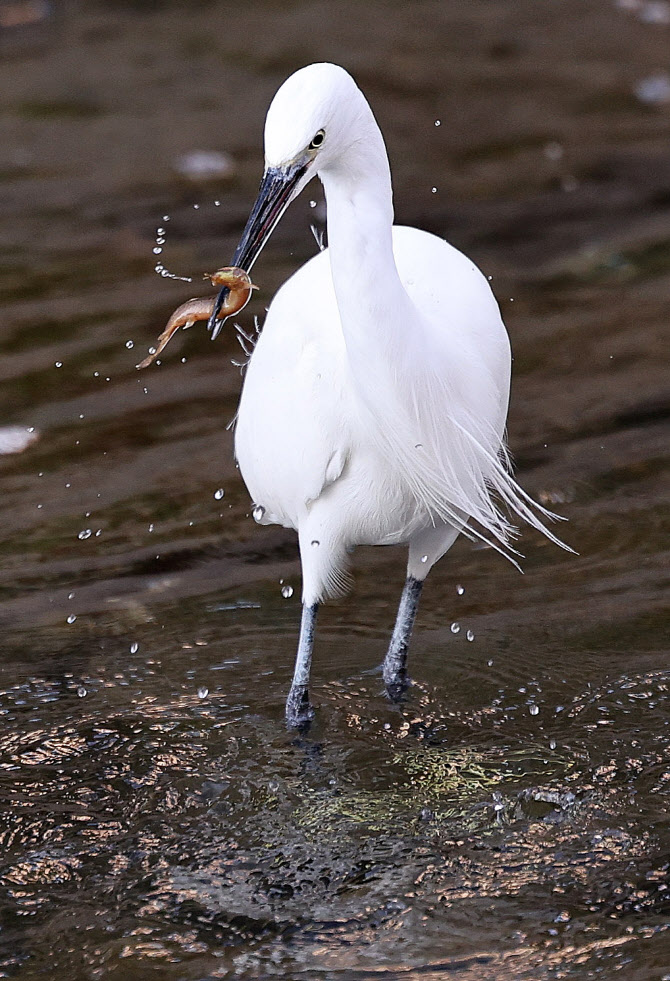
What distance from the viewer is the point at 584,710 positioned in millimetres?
2883

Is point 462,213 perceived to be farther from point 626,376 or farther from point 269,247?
point 626,376

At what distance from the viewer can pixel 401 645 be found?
2953 millimetres

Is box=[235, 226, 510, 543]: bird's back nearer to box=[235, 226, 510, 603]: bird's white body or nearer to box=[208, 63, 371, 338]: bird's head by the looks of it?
box=[235, 226, 510, 603]: bird's white body

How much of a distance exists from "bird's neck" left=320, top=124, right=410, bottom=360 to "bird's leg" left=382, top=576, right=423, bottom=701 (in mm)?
848

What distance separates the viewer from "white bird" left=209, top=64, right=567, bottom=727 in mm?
2080

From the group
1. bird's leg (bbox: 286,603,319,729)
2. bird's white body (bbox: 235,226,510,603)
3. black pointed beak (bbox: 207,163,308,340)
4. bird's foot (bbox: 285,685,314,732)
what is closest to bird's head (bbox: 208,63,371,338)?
black pointed beak (bbox: 207,163,308,340)

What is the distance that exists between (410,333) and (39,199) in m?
3.44

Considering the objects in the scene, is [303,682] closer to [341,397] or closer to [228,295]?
[341,397]

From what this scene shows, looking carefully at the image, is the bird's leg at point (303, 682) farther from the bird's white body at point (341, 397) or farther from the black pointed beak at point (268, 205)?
the black pointed beak at point (268, 205)

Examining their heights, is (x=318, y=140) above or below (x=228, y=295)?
above

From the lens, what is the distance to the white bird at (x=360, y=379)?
2.08 m

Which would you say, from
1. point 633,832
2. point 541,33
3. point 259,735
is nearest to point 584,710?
point 633,832

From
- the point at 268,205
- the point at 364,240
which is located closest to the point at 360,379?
→ the point at 364,240

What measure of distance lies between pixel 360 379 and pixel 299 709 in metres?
0.82
